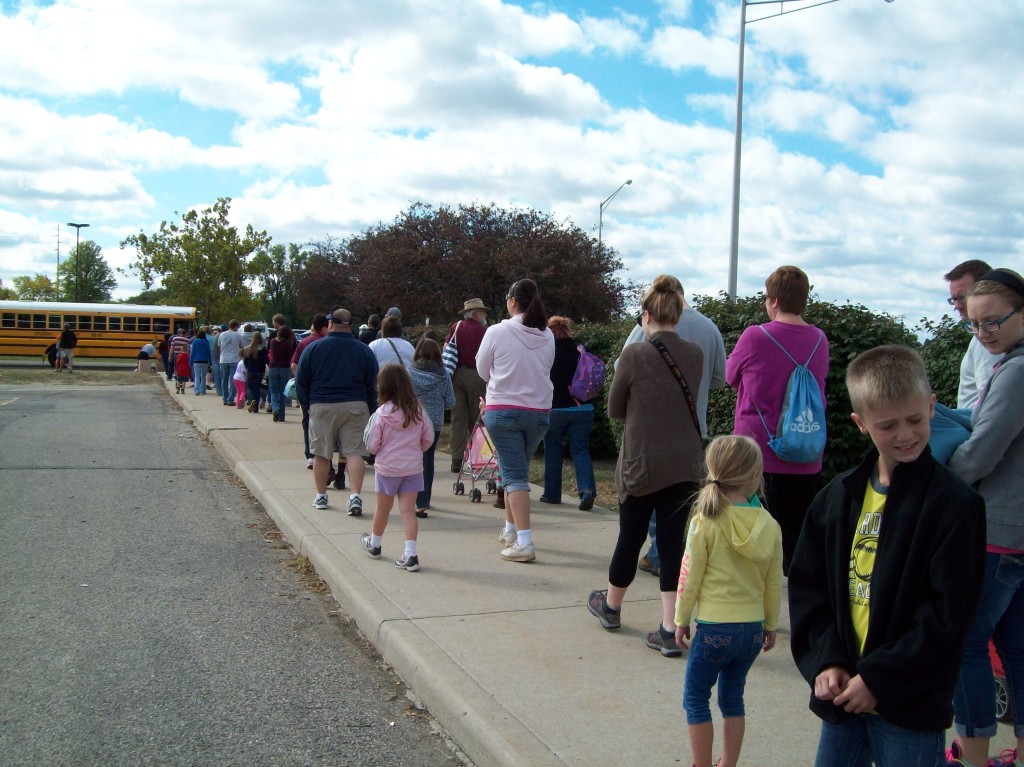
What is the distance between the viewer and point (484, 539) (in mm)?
7566

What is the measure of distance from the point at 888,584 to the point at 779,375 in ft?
8.30

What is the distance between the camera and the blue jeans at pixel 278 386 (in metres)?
16.8

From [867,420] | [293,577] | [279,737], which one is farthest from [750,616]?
[293,577]

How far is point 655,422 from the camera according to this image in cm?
479

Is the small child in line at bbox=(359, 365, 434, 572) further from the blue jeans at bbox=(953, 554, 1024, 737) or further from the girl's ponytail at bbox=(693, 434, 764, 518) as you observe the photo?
the blue jeans at bbox=(953, 554, 1024, 737)

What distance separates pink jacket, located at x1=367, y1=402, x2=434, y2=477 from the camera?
6688 mm

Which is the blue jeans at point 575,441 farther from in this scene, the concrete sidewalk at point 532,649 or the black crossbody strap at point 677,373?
the black crossbody strap at point 677,373

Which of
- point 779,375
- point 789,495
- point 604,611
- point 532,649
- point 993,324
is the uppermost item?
point 993,324

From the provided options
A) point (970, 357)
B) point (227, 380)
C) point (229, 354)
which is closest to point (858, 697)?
point (970, 357)

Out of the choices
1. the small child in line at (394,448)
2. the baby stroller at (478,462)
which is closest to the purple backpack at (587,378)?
the baby stroller at (478,462)

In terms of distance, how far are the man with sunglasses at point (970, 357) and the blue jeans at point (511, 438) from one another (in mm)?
3174

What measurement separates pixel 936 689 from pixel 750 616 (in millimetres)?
1025

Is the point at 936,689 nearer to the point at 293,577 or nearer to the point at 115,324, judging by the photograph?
the point at 293,577

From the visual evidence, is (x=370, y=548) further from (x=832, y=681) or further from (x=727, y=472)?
(x=832, y=681)
